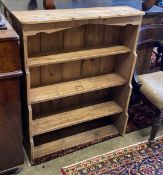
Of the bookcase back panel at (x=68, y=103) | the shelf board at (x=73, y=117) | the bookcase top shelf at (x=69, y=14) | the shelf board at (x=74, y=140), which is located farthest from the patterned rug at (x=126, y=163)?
the bookcase top shelf at (x=69, y=14)

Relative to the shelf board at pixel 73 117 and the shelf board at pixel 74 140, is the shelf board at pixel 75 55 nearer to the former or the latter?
the shelf board at pixel 73 117

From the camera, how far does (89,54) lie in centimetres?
163

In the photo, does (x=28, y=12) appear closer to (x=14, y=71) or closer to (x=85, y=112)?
(x=14, y=71)

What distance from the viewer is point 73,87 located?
1.75 metres

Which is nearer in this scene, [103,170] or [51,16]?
[51,16]

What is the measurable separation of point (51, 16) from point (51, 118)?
804mm

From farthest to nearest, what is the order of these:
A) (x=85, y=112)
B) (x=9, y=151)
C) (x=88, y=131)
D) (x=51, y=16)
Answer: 1. (x=88, y=131)
2. (x=85, y=112)
3. (x=9, y=151)
4. (x=51, y=16)

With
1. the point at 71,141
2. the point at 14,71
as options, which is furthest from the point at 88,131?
the point at 14,71

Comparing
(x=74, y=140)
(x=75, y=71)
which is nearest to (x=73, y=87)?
(x=75, y=71)

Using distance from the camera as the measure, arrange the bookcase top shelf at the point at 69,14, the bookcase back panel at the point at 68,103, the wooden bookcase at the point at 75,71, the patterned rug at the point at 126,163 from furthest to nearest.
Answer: the bookcase back panel at the point at 68,103
the patterned rug at the point at 126,163
the wooden bookcase at the point at 75,71
the bookcase top shelf at the point at 69,14

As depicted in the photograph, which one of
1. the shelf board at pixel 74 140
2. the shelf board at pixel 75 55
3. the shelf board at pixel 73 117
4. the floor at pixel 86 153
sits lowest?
the floor at pixel 86 153

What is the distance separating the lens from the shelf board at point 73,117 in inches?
68.6

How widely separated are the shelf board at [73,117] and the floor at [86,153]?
0.25m

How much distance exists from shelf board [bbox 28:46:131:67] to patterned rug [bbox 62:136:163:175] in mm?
791
